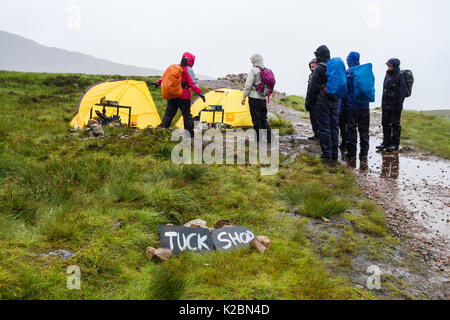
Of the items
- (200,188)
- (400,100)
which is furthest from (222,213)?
(400,100)

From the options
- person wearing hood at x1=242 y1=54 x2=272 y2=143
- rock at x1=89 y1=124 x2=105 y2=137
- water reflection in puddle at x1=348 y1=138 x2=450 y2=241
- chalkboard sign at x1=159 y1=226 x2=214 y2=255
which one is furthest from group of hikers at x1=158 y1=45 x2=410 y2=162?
chalkboard sign at x1=159 y1=226 x2=214 y2=255

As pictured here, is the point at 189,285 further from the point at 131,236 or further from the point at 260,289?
the point at 131,236

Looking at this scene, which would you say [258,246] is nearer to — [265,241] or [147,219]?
[265,241]

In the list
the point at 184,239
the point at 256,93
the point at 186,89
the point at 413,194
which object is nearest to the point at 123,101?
the point at 186,89

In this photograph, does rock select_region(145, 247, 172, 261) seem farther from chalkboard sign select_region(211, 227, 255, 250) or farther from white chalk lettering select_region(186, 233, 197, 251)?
chalkboard sign select_region(211, 227, 255, 250)

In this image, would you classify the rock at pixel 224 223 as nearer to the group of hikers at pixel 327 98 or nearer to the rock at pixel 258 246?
the rock at pixel 258 246

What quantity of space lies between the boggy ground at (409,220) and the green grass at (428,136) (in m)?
1.67

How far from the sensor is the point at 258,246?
3793 mm

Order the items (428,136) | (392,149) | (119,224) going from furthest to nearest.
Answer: (428,136) → (392,149) → (119,224)

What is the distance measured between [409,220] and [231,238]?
3.20 metres

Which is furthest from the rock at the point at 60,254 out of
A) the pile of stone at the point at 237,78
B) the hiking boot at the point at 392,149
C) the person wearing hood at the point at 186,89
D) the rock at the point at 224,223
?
the pile of stone at the point at 237,78

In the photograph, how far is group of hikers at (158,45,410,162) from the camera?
819 centimetres

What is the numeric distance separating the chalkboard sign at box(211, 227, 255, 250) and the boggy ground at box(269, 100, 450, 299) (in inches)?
40.3

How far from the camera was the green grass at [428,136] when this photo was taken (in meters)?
11.2
